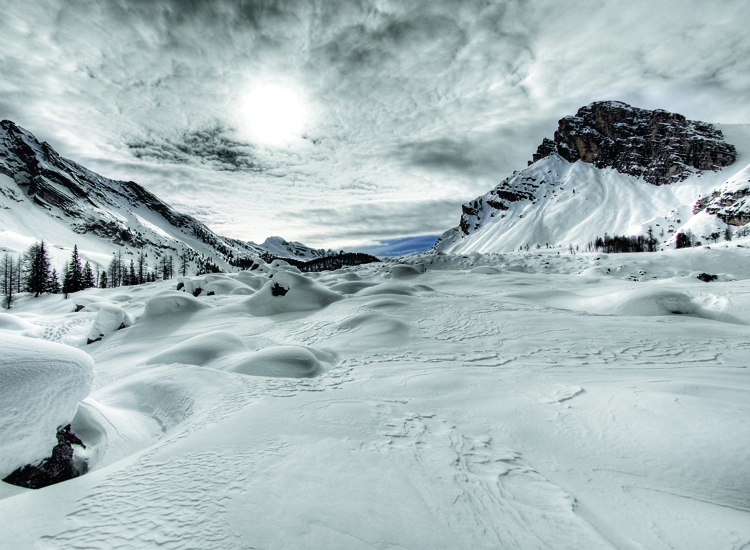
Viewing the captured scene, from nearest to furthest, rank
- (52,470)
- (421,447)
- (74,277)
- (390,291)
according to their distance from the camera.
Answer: (52,470) < (421,447) < (390,291) < (74,277)

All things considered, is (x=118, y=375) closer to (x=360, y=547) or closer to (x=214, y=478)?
(x=214, y=478)

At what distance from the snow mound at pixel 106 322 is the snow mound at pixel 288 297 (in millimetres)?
5307

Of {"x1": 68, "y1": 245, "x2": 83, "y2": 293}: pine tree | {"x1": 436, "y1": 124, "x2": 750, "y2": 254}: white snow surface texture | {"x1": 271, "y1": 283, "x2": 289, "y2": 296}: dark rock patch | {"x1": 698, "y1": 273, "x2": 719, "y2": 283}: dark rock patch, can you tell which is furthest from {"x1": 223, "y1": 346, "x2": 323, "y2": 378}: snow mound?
{"x1": 436, "y1": 124, "x2": 750, "y2": 254}: white snow surface texture

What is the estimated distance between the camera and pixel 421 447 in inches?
137

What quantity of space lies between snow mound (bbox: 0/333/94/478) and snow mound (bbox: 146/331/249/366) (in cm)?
436

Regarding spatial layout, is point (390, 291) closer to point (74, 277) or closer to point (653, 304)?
point (653, 304)

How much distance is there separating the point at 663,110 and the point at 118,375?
262 metres

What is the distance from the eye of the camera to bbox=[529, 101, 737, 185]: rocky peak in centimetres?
14812

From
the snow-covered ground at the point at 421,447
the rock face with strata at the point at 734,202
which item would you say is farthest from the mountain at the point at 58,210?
the rock face with strata at the point at 734,202

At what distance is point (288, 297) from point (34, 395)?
A: 43.6ft

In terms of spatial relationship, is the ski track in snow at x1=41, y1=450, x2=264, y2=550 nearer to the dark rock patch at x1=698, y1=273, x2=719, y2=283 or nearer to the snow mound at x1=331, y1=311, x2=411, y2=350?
the snow mound at x1=331, y1=311, x2=411, y2=350

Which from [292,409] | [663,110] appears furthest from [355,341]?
[663,110]

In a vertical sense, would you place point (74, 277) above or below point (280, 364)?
above

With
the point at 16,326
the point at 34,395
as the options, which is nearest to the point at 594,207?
the point at 34,395
